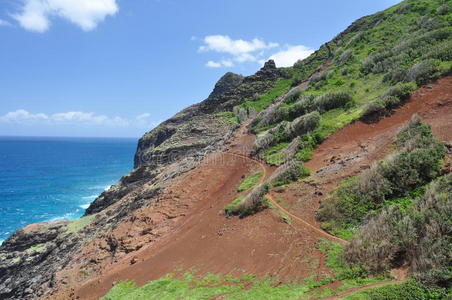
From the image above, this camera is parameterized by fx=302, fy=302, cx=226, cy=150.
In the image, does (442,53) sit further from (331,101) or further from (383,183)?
(383,183)

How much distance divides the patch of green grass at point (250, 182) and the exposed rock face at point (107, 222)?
637cm

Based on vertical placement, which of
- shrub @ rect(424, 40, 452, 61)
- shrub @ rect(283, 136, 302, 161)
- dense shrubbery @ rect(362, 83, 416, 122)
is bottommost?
shrub @ rect(283, 136, 302, 161)

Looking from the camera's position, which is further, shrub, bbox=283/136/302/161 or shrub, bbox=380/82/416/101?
shrub, bbox=283/136/302/161

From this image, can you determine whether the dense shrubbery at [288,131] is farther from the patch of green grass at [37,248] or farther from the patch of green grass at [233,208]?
the patch of green grass at [37,248]

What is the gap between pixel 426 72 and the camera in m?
17.1

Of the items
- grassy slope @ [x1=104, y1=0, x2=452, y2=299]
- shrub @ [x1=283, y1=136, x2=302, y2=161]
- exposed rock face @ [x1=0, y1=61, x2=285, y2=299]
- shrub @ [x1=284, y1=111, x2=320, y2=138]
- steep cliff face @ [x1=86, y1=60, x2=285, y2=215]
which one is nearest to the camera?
grassy slope @ [x1=104, y1=0, x2=452, y2=299]

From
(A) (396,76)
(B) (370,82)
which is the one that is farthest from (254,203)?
(B) (370,82)

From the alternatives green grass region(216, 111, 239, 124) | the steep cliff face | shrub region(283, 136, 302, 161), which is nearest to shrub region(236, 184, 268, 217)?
shrub region(283, 136, 302, 161)

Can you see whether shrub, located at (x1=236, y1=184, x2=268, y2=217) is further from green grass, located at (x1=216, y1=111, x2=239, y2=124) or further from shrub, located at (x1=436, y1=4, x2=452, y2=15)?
shrub, located at (x1=436, y1=4, x2=452, y2=15)

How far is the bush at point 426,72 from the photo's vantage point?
16.8 metres

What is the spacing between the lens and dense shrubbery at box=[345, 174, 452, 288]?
6258 mm

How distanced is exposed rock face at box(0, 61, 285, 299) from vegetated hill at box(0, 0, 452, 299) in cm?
13

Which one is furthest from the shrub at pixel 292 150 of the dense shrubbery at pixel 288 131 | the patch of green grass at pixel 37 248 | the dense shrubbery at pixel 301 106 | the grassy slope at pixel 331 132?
the patch of green grass at pixel 37 248

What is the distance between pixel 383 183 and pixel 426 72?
11.1 m
